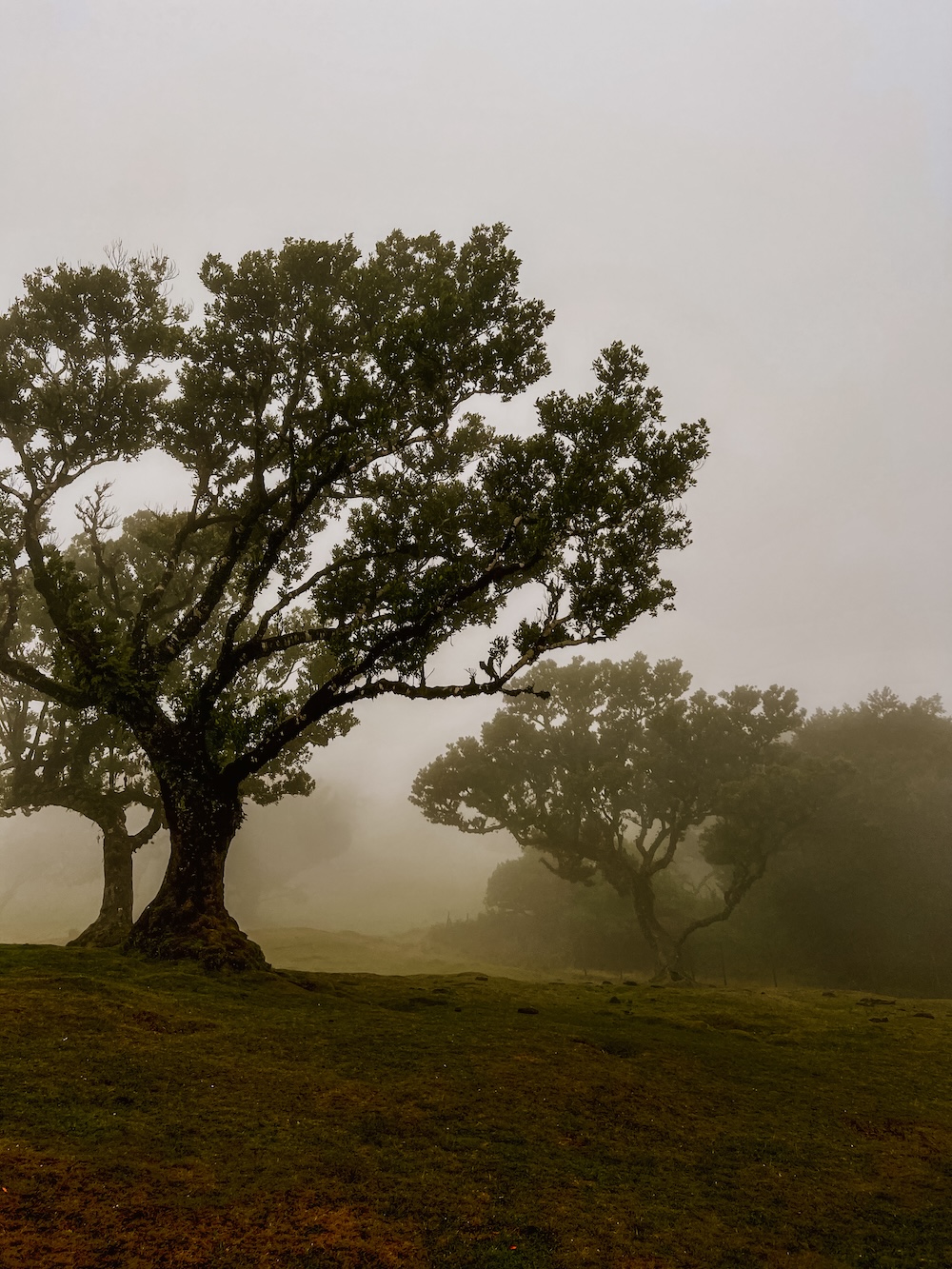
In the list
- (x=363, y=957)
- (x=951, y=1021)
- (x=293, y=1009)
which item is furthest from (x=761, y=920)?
(x=293, y=1009)

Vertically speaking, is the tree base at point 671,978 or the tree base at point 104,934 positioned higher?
the tree base at point 104,934

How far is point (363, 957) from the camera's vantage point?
137 ft

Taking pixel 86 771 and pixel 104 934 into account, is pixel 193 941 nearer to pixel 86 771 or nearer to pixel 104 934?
pixel 104 934

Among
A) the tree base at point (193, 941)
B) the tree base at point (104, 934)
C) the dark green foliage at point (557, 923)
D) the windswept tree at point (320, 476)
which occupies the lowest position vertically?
the dark green foliage at point (557, 923)

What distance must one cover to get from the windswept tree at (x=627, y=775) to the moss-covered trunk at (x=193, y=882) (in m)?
25.7

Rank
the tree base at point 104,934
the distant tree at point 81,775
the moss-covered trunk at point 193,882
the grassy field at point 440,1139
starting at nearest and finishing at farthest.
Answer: the grassy field at point 440,1139
the moss-covered trunk at point 193,882
the tree base at point 104,934
the distant tree at point 81,775

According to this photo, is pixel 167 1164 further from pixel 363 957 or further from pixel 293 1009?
pixel 363 957

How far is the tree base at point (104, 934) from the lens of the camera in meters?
18.8

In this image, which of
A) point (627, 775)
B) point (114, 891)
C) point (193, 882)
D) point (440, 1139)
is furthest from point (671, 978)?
point (440, 1139)

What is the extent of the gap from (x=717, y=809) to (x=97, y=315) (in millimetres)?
37787

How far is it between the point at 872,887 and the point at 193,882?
129 feet

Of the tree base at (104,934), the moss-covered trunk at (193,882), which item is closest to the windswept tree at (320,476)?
the moss-covered trunk at (193,882)

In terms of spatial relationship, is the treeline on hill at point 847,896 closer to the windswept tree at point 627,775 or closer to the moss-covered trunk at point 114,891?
the windswept tree at point 627,775

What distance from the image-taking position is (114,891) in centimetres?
2091
